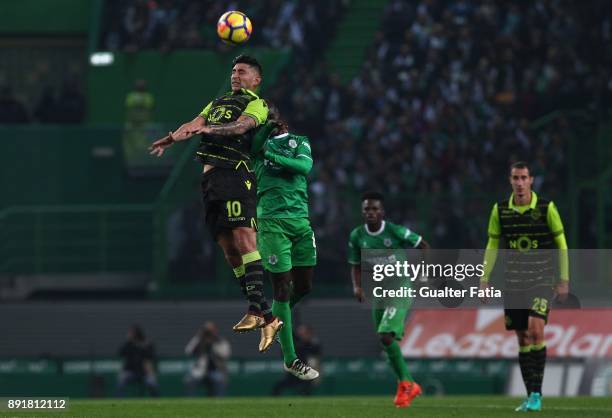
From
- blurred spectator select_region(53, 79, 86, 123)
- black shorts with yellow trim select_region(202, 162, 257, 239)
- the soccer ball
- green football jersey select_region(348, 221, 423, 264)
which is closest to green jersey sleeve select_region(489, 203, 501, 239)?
green football jersey select_region(348, 221, 423, 264)

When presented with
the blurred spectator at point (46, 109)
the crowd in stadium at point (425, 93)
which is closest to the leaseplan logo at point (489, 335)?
the crowd in stadium at point (425, 93)

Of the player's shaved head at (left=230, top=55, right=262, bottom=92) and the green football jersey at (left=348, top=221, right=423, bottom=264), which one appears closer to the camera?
the player's shaved head at (left=230, top=55, right=262, bottom=92)

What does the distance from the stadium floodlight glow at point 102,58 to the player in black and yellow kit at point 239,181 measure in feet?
58.8

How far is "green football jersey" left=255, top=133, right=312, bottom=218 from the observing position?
13.8 meters

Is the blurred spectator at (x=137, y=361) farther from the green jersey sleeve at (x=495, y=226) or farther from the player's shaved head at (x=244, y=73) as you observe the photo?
the player's shaved head at (x=244, y=73)

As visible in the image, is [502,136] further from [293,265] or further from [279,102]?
[293,265]

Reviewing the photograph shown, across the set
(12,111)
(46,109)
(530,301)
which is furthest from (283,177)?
(46,109)

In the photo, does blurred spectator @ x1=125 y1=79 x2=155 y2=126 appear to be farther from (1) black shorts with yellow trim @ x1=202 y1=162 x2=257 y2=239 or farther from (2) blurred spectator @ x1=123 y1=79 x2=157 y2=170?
(1) black shorts with yellow trim @ x1=202 y1=162 x2=257 y2=239

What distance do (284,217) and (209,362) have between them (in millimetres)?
10601

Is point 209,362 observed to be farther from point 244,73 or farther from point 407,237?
point 244,73

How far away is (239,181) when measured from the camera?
43.1ft

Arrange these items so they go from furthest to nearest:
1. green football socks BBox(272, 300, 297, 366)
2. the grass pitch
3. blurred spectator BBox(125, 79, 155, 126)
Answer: blurred spectator BBox(125, 79, 155, 126), the grass pitch, green football socks BBox(272, 300, 297, 366)

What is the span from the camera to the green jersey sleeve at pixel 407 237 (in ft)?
56.2

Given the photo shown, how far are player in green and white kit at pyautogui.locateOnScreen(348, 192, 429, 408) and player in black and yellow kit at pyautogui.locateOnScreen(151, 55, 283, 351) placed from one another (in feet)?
12.8
